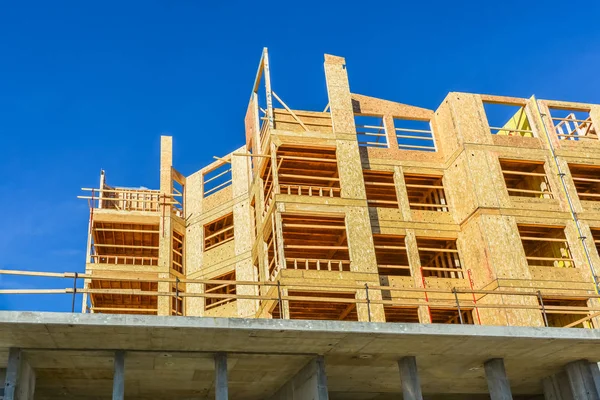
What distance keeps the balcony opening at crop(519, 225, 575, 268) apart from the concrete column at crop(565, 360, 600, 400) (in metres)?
10.3

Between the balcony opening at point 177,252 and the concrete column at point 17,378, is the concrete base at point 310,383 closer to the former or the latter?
the concrete column at point 17,378

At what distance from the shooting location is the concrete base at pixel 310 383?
16781mm

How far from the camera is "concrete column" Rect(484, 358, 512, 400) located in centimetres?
1805

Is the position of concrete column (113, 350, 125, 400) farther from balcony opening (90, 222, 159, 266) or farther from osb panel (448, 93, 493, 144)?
osb panel (448, 93, 493, 144)

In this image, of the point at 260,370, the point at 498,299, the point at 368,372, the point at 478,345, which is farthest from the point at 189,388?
the point at 498,299

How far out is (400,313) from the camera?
30.3 m

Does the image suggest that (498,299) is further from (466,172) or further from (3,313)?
(3,313)

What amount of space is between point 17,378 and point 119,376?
231 centimetres

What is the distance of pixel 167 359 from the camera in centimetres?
1694

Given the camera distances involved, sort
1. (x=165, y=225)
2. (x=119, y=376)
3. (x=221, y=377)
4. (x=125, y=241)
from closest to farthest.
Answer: (x=119, y=376) → (x=221, y=377) → (x=165, y=225) → (x=125, y=241)

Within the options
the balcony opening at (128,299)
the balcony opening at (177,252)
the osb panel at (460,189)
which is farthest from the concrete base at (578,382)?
the balcony opening at (128,299)

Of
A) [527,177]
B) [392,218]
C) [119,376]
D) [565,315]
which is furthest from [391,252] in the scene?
Result: [119,376]

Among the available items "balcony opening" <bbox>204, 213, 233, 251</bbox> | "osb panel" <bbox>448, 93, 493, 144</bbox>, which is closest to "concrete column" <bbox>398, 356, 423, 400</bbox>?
"osb panel" <bbox>448, 93, 493, 144</bbox>

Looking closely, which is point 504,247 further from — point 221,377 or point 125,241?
point 125,241
